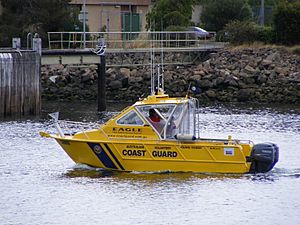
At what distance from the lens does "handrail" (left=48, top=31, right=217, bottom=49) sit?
212 ft

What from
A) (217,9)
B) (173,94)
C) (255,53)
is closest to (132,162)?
(173,94)

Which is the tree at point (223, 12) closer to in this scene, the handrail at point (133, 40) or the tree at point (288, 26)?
the handrail at point (133, 40)

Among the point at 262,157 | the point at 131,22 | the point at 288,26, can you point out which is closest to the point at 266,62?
the point at 288,26

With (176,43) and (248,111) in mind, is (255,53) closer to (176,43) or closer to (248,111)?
(176,43)

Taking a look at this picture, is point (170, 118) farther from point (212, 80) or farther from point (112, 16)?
point (112, 16)

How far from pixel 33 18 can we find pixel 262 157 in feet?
125

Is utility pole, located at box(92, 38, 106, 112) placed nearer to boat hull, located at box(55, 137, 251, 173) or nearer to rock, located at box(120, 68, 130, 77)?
rock, located at box(120, 68, 130, 77)

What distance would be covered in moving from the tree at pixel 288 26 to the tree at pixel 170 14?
8.93 meters

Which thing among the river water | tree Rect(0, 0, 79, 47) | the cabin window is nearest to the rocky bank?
tree Rect(0, 0, 79, 47)

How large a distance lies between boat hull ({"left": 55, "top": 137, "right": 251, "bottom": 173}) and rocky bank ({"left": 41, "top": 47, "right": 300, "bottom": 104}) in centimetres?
2892

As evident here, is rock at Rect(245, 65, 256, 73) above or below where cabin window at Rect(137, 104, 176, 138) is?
above

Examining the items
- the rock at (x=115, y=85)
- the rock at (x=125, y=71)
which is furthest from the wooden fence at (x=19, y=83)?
the rock at (x=125, y=71)

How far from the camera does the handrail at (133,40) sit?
6450 cm

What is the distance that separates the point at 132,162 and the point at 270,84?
31443mm
